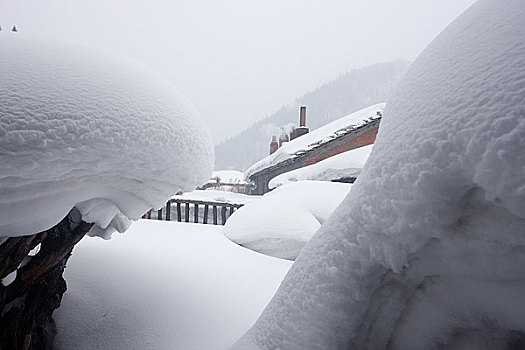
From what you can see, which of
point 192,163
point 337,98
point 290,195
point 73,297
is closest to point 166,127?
point 192,163

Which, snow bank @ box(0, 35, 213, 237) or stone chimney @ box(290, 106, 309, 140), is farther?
stone chimney @ box(290, 106, 309, 140)

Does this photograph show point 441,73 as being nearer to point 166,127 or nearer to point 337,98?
point 166,127

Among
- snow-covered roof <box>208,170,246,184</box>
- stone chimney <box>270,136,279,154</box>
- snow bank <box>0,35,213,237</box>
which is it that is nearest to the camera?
snow bank <box>0,35,213,237</box>

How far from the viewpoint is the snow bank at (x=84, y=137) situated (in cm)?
83

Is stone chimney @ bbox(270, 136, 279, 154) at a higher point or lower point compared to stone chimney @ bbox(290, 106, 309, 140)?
lower

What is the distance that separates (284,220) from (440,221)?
231 centimetres

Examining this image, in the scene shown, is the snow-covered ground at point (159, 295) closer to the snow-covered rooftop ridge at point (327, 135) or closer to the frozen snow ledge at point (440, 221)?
the frozen snow ledge at point (440, 221)

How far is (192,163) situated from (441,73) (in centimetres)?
84

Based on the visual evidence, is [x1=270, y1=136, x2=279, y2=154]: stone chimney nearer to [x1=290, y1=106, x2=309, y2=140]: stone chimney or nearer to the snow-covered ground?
[x1=290, y1=106, x2=309, y2=140]: stone chimney

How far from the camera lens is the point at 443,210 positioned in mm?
515

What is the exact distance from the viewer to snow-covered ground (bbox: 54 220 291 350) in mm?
1249

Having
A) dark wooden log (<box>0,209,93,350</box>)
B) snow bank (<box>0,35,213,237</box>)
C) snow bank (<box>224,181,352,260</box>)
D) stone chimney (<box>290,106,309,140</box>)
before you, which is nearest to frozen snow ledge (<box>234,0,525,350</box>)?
snow bank (<box>0,35,213,237</box>)

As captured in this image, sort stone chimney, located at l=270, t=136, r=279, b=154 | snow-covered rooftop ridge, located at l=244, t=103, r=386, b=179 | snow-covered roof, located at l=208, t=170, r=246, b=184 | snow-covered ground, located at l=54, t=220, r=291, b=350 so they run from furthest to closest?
snow-covered roof, located at l=208, t=170, r=246, b=184 < stone chimney, located at l=270, t=136, r=279, b=154 < snow-covered rooftop ridge, located at l=244, t=103, r=386, b=179 < snow-covered ground, located at l=54, t=220, r=291, b=350

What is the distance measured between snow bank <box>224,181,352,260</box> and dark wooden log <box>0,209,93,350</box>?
5.10 feet
